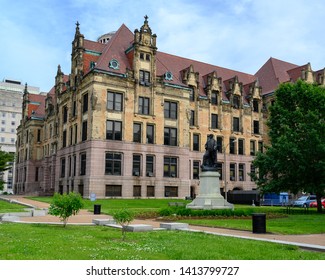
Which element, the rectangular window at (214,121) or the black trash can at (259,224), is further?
the rectangular window at (214,121)

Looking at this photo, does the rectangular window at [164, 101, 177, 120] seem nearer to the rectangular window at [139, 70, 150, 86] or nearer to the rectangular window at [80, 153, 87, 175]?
the rectangular window at [139, 70, 150, 86]

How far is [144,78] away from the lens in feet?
195

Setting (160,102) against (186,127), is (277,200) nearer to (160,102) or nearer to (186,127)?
(186,127)

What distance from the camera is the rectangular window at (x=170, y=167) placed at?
60.2 m

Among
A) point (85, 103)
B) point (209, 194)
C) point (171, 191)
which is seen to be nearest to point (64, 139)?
Answer: point (85, 103)

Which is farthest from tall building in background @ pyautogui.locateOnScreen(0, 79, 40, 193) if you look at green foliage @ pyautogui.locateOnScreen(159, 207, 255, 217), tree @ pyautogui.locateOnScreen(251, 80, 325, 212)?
green foliage @ pyautogui.locateOnScreen(159, 207, 255, 217)

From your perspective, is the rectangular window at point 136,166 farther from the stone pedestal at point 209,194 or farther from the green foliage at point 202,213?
the green foliage at point 202,213

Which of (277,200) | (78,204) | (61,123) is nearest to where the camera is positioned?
(78,204)

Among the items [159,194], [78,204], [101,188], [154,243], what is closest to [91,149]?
[101,188]

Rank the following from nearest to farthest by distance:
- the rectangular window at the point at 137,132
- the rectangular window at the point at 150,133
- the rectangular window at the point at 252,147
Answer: the rectangular window at the point at 137,132 → the rectangular window at the point at 150,133 → the rectangular window at the point at 252,147

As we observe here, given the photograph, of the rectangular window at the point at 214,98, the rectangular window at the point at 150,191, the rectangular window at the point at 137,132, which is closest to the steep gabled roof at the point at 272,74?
the rectangular window at the point at 214,98

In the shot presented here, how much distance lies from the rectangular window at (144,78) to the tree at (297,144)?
22.9 meters

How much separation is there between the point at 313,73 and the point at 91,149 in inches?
1821

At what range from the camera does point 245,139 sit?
72.9 meters
